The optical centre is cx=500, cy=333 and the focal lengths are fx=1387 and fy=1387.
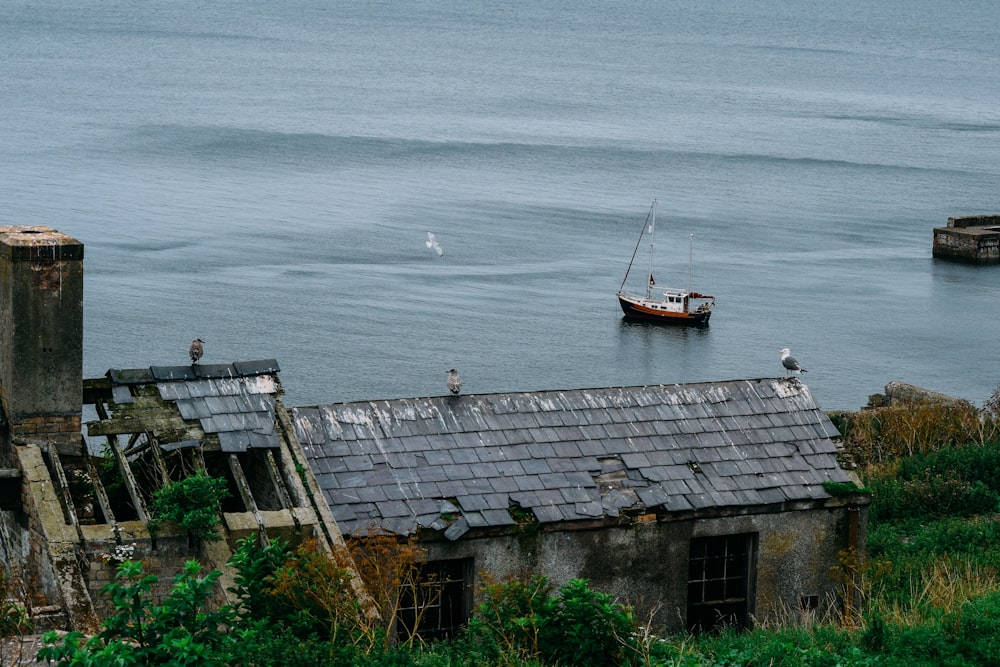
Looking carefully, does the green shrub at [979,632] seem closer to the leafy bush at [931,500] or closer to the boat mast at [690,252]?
the leafy bush at [931,500]

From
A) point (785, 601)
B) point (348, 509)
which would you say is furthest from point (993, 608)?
point (348, 509)

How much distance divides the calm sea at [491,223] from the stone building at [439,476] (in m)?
33.1

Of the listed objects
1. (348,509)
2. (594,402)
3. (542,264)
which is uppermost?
(542,264)

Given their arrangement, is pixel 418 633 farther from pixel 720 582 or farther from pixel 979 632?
pixel 979 632

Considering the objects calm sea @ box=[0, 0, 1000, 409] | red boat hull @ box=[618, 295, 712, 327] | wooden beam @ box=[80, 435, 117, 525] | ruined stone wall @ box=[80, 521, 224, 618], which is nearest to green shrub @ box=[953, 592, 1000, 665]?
ruined stone wall @ box=[80, 521, 224, 618]

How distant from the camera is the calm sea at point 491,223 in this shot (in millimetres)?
59594

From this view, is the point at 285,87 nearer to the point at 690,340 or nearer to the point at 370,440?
the point at 690,340

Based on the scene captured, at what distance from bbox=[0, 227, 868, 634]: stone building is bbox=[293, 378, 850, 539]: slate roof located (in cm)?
2

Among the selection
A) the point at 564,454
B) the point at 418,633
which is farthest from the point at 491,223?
the point at 418,633

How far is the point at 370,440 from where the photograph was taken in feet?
56.9

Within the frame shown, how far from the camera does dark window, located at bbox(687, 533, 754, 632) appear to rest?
17.8 metres

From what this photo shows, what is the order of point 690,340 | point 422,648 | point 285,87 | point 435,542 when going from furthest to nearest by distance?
point 285,87, point 690,340, point 435,542, point 422,648

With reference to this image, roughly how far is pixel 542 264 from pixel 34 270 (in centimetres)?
6002

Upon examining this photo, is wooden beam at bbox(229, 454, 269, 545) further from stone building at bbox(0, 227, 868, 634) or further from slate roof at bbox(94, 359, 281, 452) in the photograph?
slate roof at bbox(94, 359, 281, 452)
